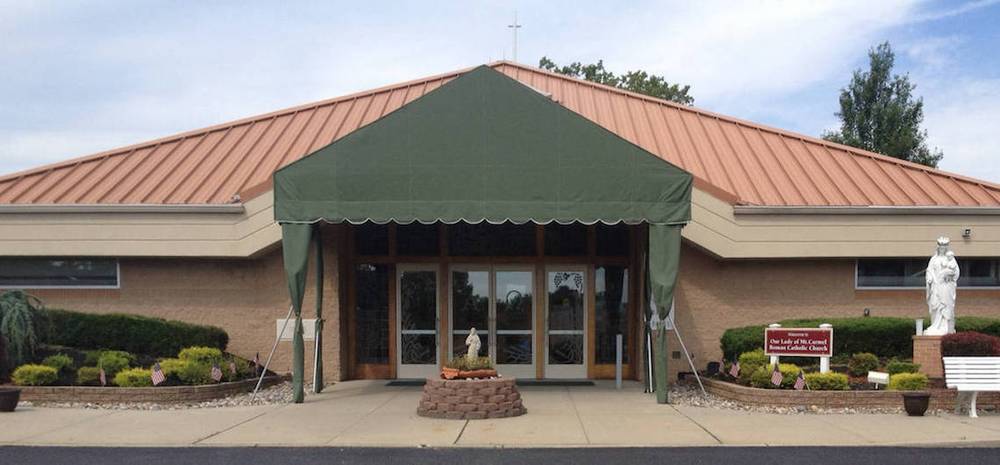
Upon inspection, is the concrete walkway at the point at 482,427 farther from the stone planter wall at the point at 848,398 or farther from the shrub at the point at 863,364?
the shrub at the point at 863,364

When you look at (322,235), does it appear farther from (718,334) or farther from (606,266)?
(718,334)

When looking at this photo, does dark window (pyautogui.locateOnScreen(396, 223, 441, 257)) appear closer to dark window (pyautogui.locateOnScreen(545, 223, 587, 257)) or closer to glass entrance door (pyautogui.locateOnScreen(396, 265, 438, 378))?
glass entrance door (pyautogui.locateOnScreen(396, 265, 438, 378))

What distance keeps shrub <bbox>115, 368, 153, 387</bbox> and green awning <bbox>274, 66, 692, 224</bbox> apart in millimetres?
3469

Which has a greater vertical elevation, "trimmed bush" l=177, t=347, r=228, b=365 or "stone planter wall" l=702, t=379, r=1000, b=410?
"trimmed bush" l=177, t=347, r=228, b=365

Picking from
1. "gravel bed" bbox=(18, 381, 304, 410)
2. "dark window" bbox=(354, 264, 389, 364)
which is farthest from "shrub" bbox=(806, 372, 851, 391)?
"gravel bed" bbox=(18, 381, 304, 410)

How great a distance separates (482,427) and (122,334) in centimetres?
790

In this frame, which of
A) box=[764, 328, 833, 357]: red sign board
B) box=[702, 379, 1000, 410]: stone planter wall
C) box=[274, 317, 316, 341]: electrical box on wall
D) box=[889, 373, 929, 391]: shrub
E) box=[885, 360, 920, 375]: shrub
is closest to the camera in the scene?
box=[702, 379, 1000, 410]: stone planter wall

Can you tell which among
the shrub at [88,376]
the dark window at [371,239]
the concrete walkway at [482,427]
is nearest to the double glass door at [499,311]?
the dark window at [371,239]

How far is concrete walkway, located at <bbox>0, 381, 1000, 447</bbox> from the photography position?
10867mm

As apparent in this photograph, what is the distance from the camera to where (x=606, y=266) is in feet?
58.3

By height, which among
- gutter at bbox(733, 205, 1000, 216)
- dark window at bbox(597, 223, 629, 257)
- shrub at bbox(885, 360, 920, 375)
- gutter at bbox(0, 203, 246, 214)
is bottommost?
shrub at bbox(885, 360, 920, 375)

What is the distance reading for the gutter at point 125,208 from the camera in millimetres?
16828

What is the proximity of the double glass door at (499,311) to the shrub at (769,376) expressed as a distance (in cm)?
501

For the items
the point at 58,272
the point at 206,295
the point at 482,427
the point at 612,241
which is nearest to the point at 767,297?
the point at 612,241
